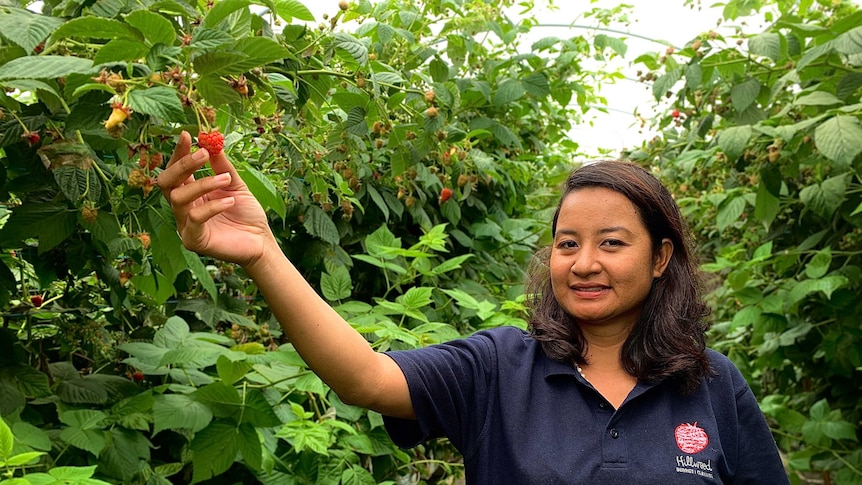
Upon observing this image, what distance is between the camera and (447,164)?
88.3 inches

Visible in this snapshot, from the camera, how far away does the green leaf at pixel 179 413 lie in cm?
165

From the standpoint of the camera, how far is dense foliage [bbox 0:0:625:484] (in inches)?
42.6

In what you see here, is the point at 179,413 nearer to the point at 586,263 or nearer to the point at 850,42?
the point at 586,263

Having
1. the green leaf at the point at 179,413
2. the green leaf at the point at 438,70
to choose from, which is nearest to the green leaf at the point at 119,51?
the green leaf at the point at 179,413

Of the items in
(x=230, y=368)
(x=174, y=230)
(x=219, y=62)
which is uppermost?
(x=219, y=62)

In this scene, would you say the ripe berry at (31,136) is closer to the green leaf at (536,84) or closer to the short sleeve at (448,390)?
the short sleeve at (448,390)

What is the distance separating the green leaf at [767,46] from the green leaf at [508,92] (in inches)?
30.5

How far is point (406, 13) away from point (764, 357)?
2.09 metres

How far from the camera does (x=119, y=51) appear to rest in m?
1.00

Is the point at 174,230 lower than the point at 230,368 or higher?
higher

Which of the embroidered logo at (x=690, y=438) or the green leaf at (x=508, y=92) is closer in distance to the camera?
the embroidered logo at (x=690, y=438)

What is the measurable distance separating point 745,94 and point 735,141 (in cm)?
34

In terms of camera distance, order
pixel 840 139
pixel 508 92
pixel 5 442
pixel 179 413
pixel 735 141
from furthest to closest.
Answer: pixel 508 92
pixel 735 141
pixel 840 139
pixel 179 413
pixel 5 442

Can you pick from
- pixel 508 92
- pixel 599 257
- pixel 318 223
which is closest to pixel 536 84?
pixel 508 92
